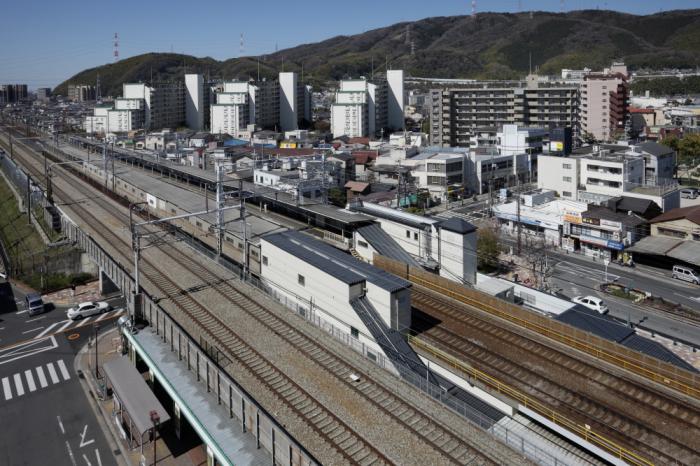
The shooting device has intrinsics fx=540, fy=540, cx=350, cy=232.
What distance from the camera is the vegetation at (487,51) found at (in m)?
98.4

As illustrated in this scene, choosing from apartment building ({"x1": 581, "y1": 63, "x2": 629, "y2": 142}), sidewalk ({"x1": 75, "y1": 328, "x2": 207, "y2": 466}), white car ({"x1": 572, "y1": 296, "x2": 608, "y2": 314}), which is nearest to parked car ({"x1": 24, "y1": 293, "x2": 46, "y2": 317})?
sidewalk ({"x1": 75, "y1": 328, "x2": 207, "y2": 466})

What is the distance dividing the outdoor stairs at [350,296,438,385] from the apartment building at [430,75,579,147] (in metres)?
Answer: 30.2

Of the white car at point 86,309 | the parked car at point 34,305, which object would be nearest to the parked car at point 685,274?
the white car at point 86,309

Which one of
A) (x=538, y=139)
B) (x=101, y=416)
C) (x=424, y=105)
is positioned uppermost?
(x=424, y=105)

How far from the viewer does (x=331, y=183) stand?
2716 cm

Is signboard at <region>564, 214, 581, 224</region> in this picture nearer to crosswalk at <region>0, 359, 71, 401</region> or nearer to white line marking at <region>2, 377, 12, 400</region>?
crosswalk at <region>0, 359, 71, 401</region>

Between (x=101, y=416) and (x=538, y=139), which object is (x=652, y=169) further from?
(x=101, y=416)

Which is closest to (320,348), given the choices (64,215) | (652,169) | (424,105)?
(64,215)

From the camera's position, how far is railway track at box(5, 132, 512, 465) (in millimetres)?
6055

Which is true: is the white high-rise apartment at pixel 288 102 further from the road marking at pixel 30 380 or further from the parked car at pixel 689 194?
the road marking at pixel 30 380

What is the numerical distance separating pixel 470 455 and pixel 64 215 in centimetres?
1813

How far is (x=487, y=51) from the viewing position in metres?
130

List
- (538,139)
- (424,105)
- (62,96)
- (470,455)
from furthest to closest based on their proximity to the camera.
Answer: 1. (62,96)
2. (424,105)
3. (538,139)
4. (470,455)

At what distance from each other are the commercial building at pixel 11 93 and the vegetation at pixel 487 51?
324 inches
